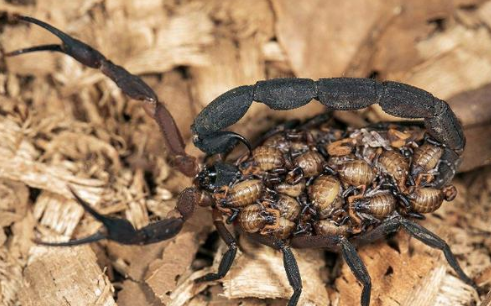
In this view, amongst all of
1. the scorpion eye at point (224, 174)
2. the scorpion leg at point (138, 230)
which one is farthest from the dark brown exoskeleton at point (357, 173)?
the scorpion leg at point (138, 230)

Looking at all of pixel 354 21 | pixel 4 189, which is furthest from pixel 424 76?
pixel 4 189

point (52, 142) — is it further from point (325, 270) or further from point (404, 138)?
point (404, 138)

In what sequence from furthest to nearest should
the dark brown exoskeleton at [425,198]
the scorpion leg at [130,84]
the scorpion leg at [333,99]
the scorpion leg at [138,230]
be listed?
the dark brown exoskeleton at [425,198]
the scorpion leg at [130,84]
the scorpion leg at [333,99]
the scorpion leg at [138,230]

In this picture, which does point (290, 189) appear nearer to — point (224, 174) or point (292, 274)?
point (224, 174)

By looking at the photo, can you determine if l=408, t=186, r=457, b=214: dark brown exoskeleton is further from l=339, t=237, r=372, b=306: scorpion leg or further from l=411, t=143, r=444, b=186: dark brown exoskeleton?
l=339, t=237, r=372, b=306: scorpion leg

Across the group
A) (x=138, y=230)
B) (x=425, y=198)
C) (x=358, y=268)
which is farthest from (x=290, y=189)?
(x=138, y=230)

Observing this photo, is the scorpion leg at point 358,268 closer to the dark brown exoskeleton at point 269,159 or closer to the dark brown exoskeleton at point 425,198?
A: the dark brown exoskeleton at point 425,198
